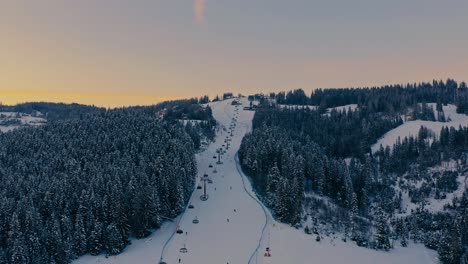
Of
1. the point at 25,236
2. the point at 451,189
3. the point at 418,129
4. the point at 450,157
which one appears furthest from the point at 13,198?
the point at 418,129

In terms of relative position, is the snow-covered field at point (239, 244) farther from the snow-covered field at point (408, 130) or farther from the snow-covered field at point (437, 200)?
the snow-covered field at point (408, 130)

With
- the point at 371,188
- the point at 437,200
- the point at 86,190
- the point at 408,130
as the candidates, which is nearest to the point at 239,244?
the point at 86,190

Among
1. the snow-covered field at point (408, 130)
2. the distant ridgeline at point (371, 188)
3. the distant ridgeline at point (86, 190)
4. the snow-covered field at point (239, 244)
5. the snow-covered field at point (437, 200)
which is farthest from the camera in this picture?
the snow-covered field at point (408, 130)

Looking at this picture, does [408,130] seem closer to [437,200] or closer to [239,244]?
[437,200]

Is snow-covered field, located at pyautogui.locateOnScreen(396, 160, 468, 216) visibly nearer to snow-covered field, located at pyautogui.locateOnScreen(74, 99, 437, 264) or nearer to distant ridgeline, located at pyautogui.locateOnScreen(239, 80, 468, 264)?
distant ridgeline, located at pyautogui.locateOnScreen(239, 80, 468, 264)

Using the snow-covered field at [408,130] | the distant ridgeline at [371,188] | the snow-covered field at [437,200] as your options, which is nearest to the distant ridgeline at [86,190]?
the distant ridgeline at [371,188]

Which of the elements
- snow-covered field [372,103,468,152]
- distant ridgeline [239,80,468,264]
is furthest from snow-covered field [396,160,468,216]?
snow-covered field [372,103,468,152]
